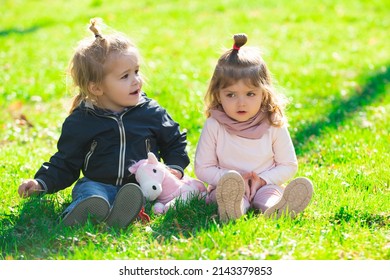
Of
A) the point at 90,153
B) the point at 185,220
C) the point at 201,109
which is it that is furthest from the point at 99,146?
the point at 201,109

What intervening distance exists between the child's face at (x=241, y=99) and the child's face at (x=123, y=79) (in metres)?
0.62

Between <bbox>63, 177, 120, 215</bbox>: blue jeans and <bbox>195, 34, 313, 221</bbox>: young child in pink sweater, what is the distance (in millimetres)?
620

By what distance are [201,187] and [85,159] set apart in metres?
0.84

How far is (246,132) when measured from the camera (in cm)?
449

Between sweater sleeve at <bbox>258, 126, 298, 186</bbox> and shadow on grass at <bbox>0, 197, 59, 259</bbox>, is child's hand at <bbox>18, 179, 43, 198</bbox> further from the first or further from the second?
sweater sleeve at <bbox>258, 126, 298, 186</bbox>

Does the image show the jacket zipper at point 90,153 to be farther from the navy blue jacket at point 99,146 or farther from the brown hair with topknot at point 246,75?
the brown hair with topknot at point 246,75

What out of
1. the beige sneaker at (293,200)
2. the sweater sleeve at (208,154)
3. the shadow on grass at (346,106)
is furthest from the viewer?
the shadow on grass at (346,106)

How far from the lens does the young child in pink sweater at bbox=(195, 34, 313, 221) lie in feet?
14.3

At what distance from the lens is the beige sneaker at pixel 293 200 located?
407 cm

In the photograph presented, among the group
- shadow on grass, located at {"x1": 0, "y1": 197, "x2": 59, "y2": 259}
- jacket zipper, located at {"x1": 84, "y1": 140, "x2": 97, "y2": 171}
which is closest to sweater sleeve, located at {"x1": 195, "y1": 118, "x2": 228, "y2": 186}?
jacket zipper, located at {"x1": 84, "y1": 140, "x2": 97, "y2": 171}

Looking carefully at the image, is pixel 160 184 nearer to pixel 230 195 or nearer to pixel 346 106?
pixel 230 195

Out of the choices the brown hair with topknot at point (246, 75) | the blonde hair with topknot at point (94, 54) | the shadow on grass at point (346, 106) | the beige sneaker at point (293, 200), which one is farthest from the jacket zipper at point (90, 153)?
the shadow on grass at point (346, 106)
